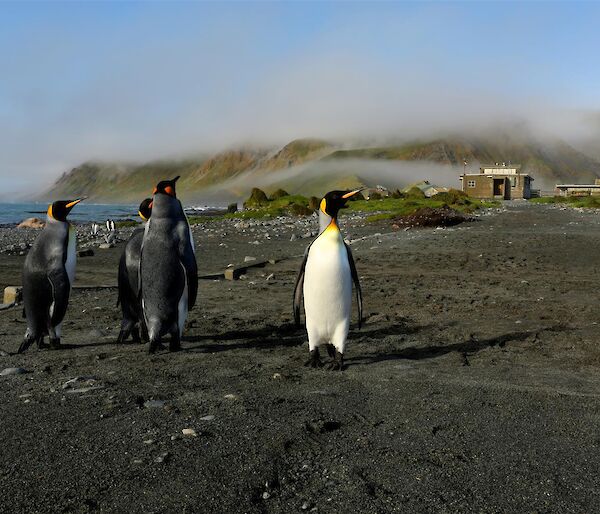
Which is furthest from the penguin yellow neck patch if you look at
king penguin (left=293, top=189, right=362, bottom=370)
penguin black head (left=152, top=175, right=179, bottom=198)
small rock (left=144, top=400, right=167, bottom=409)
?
small rock (left=144, top=400, right=167, bottom=409)

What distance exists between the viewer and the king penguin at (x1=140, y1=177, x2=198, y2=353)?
6.17 meters

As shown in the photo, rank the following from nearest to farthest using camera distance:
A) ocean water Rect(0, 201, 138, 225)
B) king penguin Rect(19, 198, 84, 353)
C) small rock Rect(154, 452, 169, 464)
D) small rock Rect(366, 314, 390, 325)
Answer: small rock Rect(154, 452, 169, 464) → king penguin Rect(19, 198, 84, 353) → small rock Rect(366, 314, 390, 325) → ocean water Rect(0, 201, 138, 225)

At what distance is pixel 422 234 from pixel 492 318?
1186 centimetres

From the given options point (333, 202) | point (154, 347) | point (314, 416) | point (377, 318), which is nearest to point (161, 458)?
point (314, 416)

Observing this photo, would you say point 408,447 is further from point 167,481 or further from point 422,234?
point 422,234

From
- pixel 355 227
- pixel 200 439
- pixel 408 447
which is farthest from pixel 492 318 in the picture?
pixel 355 227

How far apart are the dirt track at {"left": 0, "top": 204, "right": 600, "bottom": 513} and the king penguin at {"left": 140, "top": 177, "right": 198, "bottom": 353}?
34cm

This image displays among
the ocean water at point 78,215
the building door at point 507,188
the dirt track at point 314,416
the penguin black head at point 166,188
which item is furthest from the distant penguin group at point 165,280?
the building door at point 507,188

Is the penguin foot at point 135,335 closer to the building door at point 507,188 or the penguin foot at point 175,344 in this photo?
the penguin foot at point 175,344

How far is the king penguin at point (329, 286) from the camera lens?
5742 mm

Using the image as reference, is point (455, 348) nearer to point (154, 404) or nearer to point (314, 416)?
point (314, 416)

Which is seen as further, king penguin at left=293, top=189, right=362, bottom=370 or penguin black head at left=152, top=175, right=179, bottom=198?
penguin black head at left=152, top=175, right=179, bottom=198

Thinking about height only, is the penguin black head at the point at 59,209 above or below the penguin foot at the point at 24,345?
above

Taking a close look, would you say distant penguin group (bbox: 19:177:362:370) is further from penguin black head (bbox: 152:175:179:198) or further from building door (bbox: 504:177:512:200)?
building door (bbox: 504:177:512:200)
